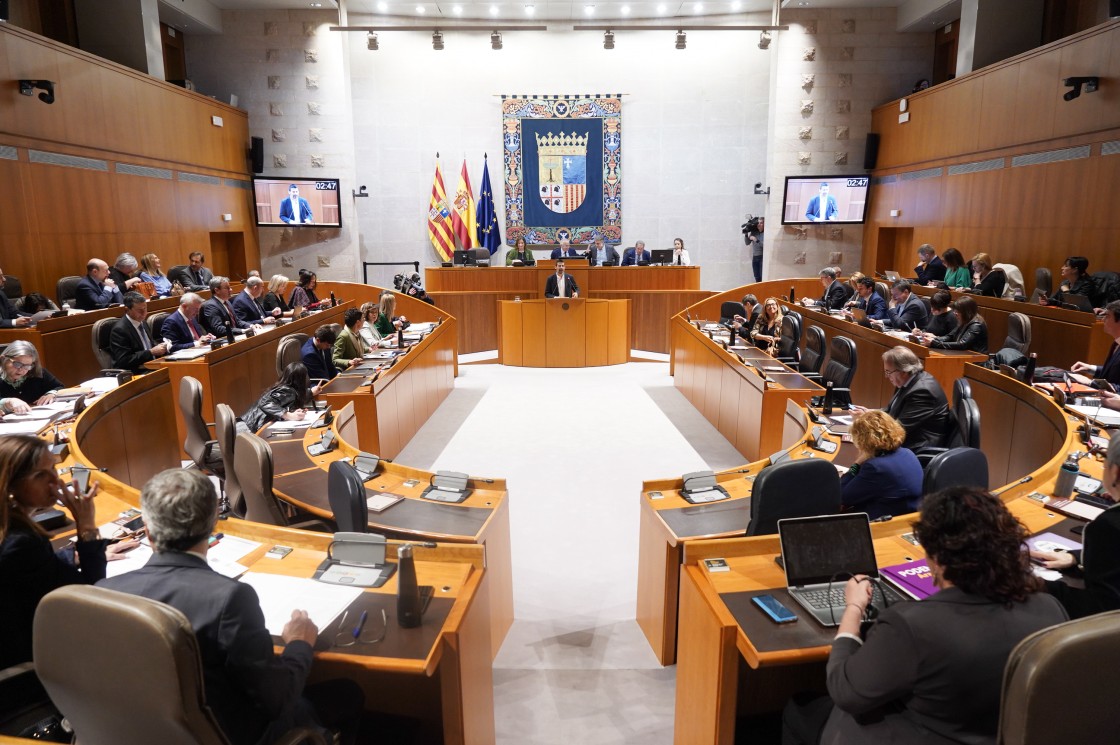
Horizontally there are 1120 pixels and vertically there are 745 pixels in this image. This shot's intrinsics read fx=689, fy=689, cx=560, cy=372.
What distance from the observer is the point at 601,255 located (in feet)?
45.7

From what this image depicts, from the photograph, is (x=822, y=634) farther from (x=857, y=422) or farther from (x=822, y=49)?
(x=822, y=49)

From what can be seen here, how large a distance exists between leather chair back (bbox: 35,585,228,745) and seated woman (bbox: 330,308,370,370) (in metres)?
4.88

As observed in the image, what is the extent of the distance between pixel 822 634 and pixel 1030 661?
0.72 meters

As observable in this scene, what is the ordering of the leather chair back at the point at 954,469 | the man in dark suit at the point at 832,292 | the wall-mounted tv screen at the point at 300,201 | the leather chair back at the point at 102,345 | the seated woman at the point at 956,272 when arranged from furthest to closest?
the wall-mounted tv screen at the point at 300,201 → the man in dark suit at the point at 832,292 → the seated woman at the point at 956,272 → the leather chair back at the point at 102,345 → the leather chair back at the point at 954,469

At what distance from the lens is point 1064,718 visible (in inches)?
56.9

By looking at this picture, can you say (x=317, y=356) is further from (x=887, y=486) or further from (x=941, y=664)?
(x=941, y=664)

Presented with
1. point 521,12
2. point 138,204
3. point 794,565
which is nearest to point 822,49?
point 521,12

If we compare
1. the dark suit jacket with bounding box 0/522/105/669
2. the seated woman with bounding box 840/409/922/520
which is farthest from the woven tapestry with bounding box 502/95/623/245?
the dark suit jacket with bounding box 0/522/105/669

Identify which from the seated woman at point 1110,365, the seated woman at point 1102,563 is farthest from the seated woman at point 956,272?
the seated woman at point 1102,563

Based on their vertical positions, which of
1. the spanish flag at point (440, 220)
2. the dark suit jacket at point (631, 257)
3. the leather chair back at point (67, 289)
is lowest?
the leather chair back at point (67, 289)

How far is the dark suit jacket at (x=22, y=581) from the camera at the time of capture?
1957 mm

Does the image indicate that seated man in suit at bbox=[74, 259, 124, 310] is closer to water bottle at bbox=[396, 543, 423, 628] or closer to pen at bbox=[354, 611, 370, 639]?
pen at bbox=[354, 611, 370, 639]

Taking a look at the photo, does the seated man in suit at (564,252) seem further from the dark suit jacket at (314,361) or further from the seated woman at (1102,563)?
the seated woman at (1102,563)

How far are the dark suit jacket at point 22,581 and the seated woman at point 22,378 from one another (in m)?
2.83
